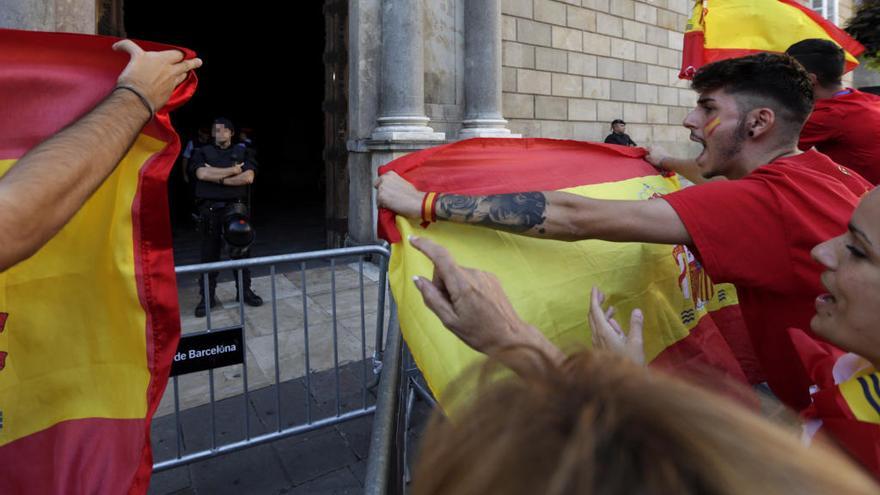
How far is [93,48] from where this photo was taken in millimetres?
1552

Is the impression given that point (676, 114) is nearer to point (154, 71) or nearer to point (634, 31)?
point (634, 31)

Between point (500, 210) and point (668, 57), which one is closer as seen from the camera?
point (500, 210)

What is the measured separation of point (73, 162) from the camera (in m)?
1.15

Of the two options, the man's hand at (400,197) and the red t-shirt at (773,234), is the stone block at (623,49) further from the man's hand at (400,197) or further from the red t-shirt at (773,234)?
the man's hand at (400,197)

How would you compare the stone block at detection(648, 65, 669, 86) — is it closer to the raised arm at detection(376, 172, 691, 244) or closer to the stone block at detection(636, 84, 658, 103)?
the stone block at detection(636, 84, 658, 103)

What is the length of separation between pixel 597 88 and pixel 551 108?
1.15m

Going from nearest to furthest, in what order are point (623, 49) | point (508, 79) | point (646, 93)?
point (508, 79)
point (623, 49)
point (646, 93)

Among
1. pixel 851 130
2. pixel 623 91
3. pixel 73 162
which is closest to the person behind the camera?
pixel 73 162

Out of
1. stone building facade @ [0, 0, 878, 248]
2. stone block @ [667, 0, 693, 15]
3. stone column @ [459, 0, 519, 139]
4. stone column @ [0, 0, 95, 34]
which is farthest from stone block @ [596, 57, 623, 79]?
stone column @ [0, 0, 95, 34]

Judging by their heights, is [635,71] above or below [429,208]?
above

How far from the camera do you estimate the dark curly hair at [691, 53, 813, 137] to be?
194 centimetres

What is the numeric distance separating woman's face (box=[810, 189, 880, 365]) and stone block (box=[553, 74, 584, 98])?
7.88 m

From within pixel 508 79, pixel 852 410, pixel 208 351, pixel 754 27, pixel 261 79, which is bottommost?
pixel 208 351

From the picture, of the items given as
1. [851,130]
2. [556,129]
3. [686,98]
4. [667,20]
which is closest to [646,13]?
[667,20]
